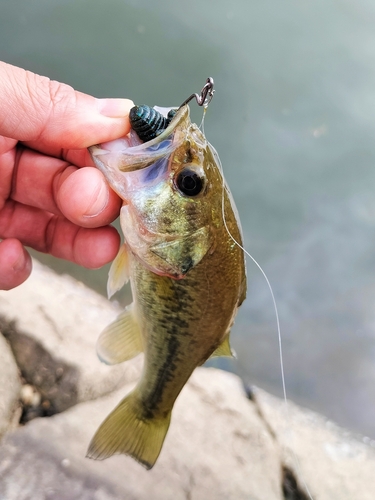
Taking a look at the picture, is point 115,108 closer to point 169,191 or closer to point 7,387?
point 169,191

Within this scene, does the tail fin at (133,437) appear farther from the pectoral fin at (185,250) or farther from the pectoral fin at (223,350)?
the pectoral fin at (185,250)

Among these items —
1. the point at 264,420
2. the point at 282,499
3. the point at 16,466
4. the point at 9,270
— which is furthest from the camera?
the point at 264,420

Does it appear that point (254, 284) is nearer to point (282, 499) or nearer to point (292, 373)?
point (292, 373)

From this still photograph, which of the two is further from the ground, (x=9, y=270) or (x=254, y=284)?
(x=9, y=270)

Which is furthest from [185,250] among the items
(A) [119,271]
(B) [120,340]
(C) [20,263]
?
(C) [20,263]

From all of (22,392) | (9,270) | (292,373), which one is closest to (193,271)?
(9,270)

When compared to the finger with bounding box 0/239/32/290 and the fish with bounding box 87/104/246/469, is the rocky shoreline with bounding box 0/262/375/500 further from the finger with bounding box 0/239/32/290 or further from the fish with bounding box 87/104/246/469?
the finger with bounding box 0/239/32/290
